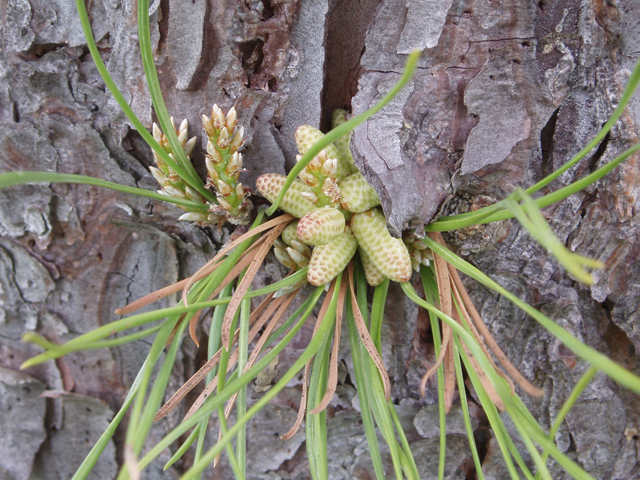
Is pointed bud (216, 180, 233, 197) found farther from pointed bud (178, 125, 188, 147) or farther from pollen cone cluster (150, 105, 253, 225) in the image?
pointed bud (178, 125, 188, 147)

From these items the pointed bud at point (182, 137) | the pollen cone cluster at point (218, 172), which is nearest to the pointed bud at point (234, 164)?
the pollen cone cluster at point (218, 172)

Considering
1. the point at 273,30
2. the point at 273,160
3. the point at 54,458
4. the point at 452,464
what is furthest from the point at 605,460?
the point at 54,458

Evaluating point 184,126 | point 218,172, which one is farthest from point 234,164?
point 184,126

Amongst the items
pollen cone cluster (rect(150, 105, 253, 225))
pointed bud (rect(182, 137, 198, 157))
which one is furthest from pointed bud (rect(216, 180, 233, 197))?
pointed bud (rect(182, 137, 198, 157))

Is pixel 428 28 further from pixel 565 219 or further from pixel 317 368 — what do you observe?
pixel 317 368

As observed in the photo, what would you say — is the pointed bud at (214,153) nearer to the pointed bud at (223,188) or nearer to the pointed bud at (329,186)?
the pointed bud at (223,188)

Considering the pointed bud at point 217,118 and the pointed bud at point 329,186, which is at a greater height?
the pointed bud at point 217,118
